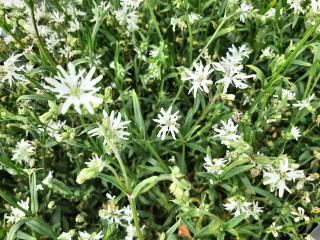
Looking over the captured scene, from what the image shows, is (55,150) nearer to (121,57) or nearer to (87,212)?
(87,212)

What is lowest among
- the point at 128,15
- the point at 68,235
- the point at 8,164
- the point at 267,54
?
the point at 68,235

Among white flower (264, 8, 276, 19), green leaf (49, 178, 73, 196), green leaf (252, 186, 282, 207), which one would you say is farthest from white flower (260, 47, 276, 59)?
green leaf (49, 178, 73, 196)

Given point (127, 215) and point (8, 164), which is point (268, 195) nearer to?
point (127, 215)

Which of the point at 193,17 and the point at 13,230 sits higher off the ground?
the point at 193,17

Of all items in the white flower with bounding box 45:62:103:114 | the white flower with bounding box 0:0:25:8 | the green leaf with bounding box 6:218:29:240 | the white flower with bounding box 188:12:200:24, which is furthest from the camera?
the white flower with bounding box 188:12:200:24

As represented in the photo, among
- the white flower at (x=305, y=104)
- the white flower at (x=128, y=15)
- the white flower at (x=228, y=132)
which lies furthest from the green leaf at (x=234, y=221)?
the white flower at (x=128, y=15)

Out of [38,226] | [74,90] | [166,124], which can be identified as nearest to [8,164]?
[38,226]

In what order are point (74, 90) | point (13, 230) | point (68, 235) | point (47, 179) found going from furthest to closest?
point (47, 179) → point (68, 235) → point (13, 230) → point (74, 90)

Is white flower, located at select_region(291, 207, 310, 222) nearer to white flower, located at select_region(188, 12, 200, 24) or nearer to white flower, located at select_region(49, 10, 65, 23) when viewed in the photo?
white flower, located at select_region(188, 12, 200, 24)

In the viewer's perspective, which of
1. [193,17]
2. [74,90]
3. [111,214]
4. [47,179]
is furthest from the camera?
[193,17]
